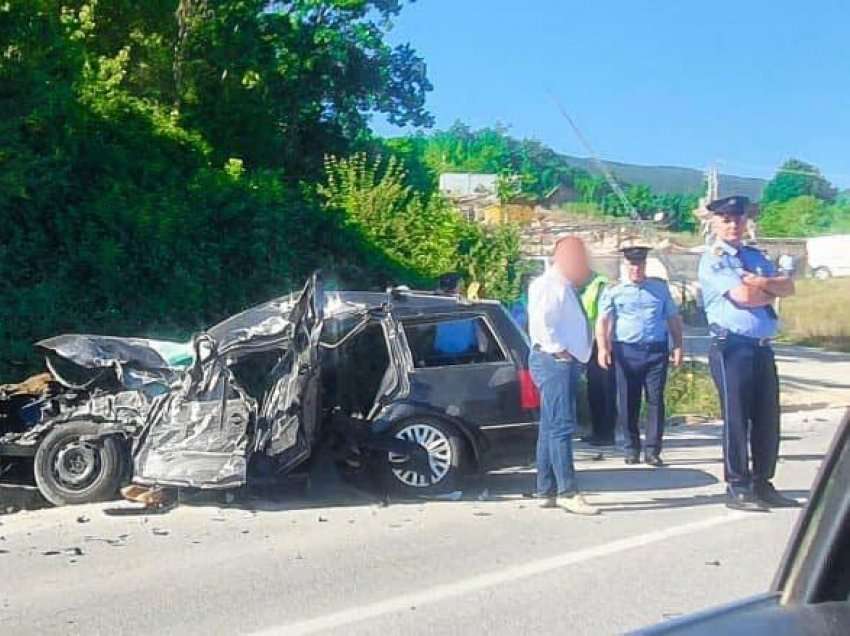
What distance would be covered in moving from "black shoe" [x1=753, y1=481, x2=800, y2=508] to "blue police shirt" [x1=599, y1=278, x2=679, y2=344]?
2383 millimetres

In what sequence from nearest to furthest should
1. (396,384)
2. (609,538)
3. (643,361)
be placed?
1. (609,538)
2. (396,384)
3. (643,361)

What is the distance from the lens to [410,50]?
2712 cm

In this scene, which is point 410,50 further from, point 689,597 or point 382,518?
point 689,597

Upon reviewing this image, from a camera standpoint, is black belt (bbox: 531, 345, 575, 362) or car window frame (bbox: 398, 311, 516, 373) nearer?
black belt (bbox: 531, 345, 575, 362)

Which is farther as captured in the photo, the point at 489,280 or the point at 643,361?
the point at 489,280

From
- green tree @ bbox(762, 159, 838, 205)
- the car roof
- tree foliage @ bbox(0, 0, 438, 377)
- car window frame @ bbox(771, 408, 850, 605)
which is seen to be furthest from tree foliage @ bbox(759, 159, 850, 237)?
car window frame @ bbox(771, 408, 850, 605)

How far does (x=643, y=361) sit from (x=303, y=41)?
1487 cm

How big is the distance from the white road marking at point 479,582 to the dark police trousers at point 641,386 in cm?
213

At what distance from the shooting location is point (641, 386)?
10484mm

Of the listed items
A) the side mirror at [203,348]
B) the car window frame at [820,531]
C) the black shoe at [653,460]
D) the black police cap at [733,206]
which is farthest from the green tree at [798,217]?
the car window frame at [820,531]

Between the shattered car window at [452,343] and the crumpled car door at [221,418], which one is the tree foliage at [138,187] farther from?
the shattered car window at [452,343]

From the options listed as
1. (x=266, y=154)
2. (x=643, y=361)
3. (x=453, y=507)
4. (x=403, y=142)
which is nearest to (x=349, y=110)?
(x=266, y=154)

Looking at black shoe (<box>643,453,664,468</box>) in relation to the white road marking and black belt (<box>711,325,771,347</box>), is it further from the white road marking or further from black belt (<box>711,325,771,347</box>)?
black belt (<box>711,325,771,347</box>)

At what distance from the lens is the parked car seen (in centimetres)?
217
